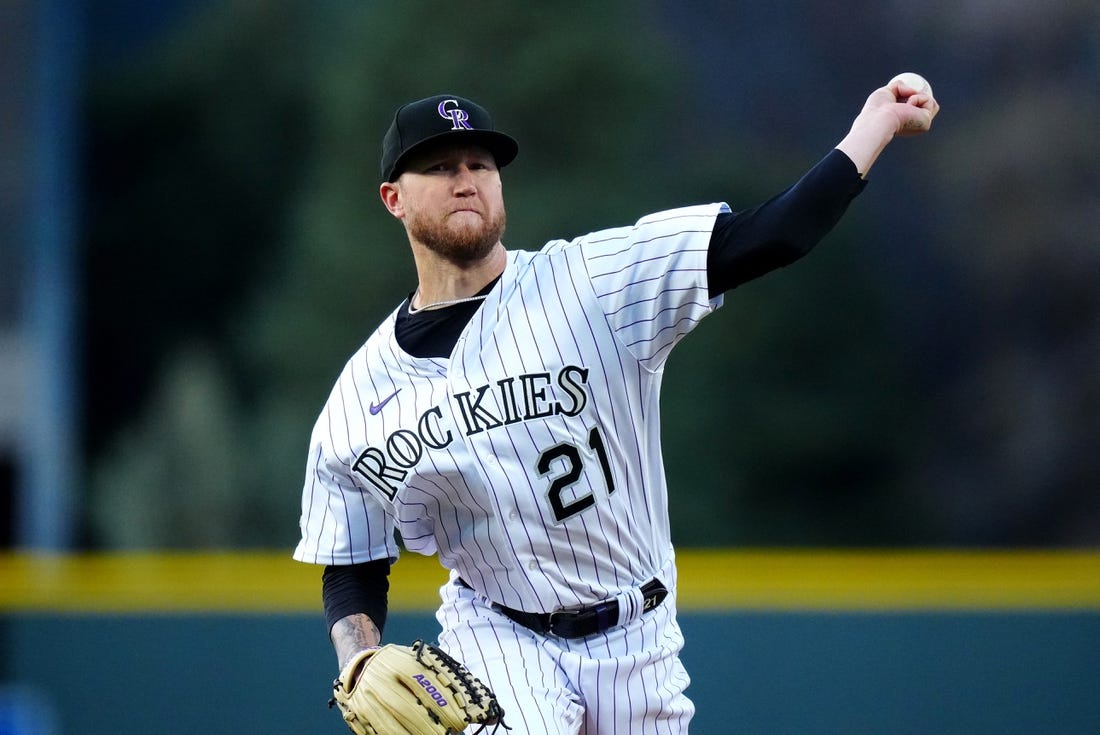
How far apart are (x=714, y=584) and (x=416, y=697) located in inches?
99.5

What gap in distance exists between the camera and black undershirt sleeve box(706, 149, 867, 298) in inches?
108

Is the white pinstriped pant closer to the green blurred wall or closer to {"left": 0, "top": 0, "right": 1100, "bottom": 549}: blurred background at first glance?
the green blurred wall

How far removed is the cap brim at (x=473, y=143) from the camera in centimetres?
312

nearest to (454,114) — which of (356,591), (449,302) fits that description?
(449,302)

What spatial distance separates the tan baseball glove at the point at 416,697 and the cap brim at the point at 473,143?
0.99 meters

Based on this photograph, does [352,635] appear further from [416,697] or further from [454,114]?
[454,114]

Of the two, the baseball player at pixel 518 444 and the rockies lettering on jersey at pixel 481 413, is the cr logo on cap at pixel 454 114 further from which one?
the rockies lettering on jersey at pixel 481 413

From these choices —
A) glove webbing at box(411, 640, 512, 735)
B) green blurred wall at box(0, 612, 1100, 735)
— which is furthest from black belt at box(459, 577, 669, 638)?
green blurred wall at box(0, 612, 1100, 735)

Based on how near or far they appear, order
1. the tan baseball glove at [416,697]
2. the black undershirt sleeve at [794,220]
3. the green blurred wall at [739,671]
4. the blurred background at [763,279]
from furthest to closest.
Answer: the blurred background at [763,279], the green blurred wall at [739,671], the tan baseball glove at [416,697], the black undershirt sleeve at [794,220]

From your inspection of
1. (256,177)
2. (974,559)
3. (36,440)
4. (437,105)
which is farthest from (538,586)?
(256,177)

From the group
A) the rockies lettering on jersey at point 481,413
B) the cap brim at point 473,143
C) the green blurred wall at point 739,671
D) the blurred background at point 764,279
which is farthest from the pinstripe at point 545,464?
the blurred background at point 764,279

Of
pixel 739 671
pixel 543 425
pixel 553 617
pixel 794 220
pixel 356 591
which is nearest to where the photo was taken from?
pixel 794 220

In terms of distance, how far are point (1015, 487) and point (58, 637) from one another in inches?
320

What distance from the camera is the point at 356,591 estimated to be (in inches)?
128
